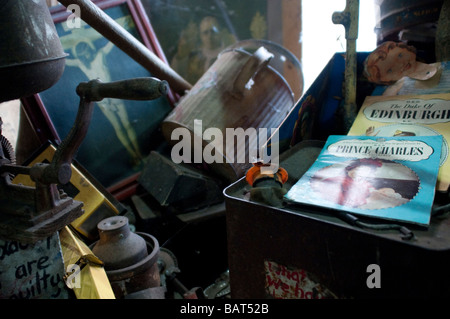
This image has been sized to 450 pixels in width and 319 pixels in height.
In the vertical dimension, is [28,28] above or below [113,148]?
above

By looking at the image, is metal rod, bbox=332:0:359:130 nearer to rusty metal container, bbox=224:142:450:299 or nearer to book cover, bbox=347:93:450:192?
book cover, bbox=347:93:450:192

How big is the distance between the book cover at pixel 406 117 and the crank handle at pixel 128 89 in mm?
469

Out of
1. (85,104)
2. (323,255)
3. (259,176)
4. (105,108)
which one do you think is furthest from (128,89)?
(105,108)

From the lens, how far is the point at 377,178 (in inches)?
23.6

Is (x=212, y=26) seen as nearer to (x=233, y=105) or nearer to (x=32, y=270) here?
(x=233, y=105)

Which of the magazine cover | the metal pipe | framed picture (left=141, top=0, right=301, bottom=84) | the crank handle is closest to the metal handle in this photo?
the crank handle

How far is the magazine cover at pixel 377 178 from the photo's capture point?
0.52 meters
